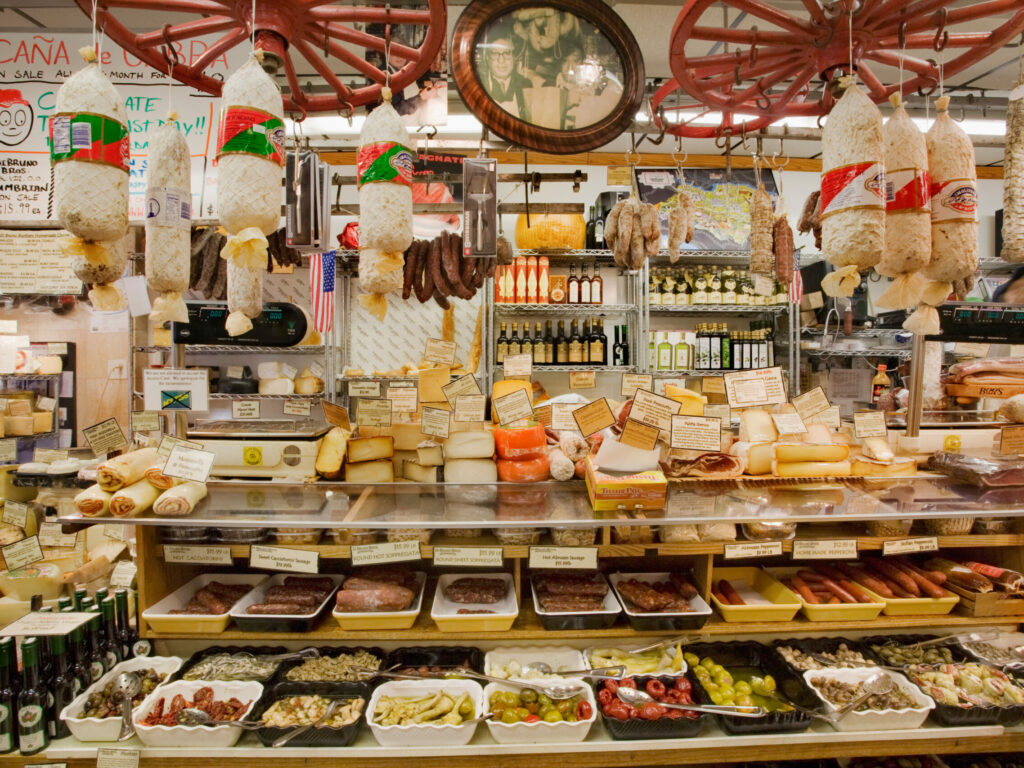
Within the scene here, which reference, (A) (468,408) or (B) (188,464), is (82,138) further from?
(A) (468,408)

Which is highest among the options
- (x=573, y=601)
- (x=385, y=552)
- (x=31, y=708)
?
(x=385, y=552)

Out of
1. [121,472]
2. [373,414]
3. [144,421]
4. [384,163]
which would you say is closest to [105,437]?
[144,421]

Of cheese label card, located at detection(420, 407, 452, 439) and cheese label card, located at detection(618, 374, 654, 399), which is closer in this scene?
cheese label card, located at detection(420, 407, 452, 439)

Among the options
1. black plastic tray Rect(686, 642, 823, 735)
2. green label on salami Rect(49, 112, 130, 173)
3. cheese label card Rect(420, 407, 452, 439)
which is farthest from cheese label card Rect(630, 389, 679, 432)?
green label on salami Rect(49, 112, 130, 173)

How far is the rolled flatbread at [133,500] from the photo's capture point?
2.10m

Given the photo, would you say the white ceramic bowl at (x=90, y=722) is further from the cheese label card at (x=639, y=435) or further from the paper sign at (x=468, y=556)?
the cheese label card at (x=639, y=435)

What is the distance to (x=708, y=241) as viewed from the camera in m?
6.02

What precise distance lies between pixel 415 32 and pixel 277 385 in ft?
11.7

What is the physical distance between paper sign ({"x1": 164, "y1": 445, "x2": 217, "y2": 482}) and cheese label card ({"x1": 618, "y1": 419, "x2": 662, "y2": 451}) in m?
1.65

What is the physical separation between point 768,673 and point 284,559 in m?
2.02

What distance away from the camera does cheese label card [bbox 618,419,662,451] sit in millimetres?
2371

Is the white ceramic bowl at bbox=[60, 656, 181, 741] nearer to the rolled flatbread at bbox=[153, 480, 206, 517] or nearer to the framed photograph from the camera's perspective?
the rolled flatbread at bbox=[153, 480, 206, 517]

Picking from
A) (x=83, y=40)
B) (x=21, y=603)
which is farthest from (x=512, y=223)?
(x=21, y=603)

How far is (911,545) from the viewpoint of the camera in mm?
2389
